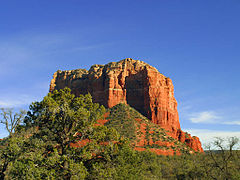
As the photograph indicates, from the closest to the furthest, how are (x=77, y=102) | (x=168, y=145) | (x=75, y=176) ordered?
(x=75, y=176) → (x=77, y=102) → (x=168, y=145)

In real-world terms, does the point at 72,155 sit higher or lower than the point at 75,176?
higher

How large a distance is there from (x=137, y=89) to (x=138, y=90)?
0.86 metres

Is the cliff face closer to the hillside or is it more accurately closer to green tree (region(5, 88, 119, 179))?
the hillside

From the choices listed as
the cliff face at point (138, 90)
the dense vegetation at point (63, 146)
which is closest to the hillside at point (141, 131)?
the cliff face at point (138, 90)

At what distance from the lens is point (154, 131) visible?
368 feet

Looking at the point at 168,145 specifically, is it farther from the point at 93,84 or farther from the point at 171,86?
the point at 93,84

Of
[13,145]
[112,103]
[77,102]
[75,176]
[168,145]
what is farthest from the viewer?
[112,103]

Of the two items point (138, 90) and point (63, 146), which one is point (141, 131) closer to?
point (138, 90)

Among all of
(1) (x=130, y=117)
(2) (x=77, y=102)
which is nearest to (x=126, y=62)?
(1) (x=130, y=117)

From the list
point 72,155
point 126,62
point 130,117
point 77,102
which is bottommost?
point 72,155

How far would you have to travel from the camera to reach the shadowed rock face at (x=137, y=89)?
126 m

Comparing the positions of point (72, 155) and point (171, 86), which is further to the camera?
point (171, 86)

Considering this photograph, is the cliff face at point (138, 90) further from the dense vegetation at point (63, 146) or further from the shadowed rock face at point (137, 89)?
the dense vegetation at point (63, 146)

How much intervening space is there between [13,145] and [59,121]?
478 cm
